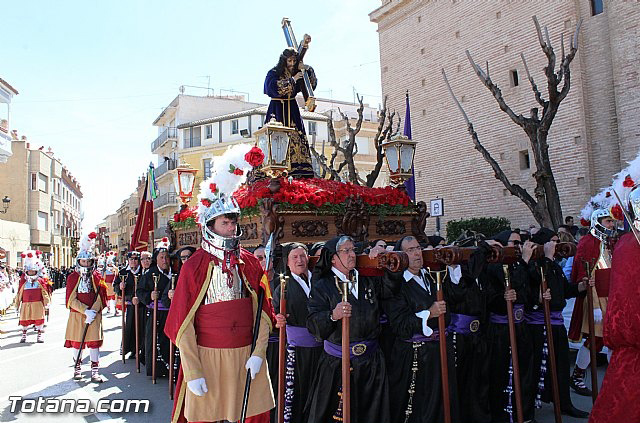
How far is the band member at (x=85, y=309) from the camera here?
8180 millimetres

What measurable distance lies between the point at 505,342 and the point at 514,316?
30cm

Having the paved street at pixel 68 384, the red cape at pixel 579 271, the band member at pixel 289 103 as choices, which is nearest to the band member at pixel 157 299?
the paved street at pixel 68 384

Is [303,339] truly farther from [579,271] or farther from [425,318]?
[579,271]

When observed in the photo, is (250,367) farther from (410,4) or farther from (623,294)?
(410,4)

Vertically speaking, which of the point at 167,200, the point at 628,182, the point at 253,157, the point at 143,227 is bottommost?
the point at 628,182

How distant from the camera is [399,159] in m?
9.48

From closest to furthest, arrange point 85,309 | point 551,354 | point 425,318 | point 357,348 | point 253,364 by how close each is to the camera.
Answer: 1. point 253,364
2. point 357,348
3. point 425,318
4. point 551,354
5. point 85,309

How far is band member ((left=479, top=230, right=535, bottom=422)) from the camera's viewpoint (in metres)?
5.59

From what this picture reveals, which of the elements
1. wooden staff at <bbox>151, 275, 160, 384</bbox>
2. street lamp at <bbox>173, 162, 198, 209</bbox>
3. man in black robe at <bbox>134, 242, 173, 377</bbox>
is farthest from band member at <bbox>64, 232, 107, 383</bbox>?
street lamp at <bbox>173, 162, 198, 209</bbox>

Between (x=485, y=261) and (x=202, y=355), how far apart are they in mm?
2814

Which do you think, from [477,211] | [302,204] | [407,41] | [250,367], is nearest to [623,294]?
[250,367]

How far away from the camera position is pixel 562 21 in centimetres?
Result: 1638

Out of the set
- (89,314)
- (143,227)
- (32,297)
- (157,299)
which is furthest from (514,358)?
(32,297)

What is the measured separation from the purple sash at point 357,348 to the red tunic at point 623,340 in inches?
70.2
